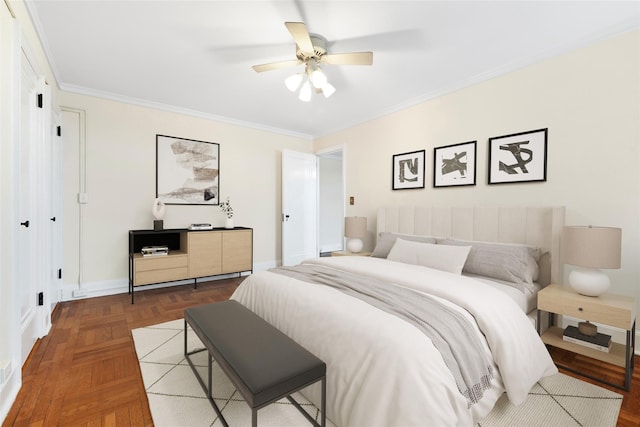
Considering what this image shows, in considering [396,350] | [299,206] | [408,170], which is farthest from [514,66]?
[299,206]

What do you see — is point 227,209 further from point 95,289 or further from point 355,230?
point 355,230

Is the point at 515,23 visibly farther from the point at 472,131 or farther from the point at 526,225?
the point at 526,225

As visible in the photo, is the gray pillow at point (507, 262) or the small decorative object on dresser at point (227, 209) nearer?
the gray pillow at point (507, 262)

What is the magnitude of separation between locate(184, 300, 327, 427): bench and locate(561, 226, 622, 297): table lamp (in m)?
1.95

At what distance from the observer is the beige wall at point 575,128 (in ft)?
7.09

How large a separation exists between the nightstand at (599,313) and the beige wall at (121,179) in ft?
13.3

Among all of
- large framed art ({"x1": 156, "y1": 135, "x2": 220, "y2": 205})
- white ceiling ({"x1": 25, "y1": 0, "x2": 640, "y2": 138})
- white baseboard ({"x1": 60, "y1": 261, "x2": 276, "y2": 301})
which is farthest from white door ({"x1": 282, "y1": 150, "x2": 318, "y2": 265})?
white baseboard ({"x1": 60, "y1": 261, "x2": 276, "y2": 301})

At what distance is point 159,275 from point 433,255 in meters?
3.24

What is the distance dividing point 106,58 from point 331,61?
222 centimetres

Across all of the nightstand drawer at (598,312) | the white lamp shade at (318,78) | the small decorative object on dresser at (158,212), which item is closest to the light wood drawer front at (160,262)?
the small decorative object on dresser at (158,212)

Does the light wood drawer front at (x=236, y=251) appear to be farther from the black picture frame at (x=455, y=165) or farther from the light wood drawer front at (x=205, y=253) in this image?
the black picture frame at (x=455, y=165)

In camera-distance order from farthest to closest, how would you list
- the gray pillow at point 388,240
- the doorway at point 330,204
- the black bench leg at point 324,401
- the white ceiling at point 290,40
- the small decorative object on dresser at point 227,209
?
1. the doorway at point 330,204
2. the small decorative object on dresser at point 227,209
3. the gray pillow at point 388,240
4. the white ceiling at point 290,40
5. the black bench leg at point 324,401

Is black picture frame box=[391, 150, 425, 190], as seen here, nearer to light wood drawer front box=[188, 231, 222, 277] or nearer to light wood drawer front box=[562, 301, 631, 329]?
light wood drawer front box=[562, 301, 631, 329]

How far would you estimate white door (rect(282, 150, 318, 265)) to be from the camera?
4.97 metres
